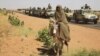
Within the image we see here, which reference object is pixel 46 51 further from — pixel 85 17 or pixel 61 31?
pixel 85 17

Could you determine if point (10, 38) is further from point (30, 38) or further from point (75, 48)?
point (75, 48)

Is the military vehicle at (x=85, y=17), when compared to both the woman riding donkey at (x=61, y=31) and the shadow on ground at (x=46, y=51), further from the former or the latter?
the woman riding donkey at (x=61, y=31)

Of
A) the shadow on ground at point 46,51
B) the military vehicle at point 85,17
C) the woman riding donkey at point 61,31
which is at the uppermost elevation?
the woman riding donkey at point 61,31

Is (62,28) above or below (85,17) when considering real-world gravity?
above

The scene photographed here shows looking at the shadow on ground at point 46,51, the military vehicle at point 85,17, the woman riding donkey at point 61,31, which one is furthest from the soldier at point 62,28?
the military vehicle at point 85,17

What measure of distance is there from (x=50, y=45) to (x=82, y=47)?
6.56ft

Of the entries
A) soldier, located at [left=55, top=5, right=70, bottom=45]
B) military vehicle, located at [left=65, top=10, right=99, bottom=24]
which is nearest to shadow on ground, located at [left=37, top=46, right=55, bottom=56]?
soldier, located at [left=55, top=5, right=70, bottom=45]

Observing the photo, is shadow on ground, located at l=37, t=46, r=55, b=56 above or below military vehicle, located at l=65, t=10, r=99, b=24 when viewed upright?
above

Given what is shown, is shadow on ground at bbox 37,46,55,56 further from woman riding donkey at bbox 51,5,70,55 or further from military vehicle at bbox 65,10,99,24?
military vehicle at bbox 65,10,99,24

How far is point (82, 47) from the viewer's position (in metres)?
16.6

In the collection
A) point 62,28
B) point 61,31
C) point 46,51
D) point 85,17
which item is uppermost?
point 62,28

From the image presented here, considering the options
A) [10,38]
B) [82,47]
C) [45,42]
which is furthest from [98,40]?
[10,38]

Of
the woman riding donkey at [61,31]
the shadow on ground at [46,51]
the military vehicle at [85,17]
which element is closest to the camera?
the woman riding donkey at [61,31]

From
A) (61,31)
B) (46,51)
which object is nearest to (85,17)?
(46,51)
